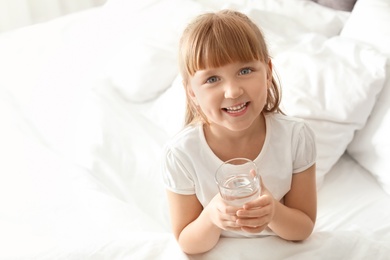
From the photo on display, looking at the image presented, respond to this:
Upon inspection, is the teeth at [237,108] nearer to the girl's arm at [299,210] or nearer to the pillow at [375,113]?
the girl's arm at [299,210]

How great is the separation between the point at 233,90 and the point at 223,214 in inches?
10.2

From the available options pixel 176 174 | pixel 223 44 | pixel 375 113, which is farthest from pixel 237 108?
pixel 375 113

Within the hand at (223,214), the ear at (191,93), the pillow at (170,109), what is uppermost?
the ear at (191,93)

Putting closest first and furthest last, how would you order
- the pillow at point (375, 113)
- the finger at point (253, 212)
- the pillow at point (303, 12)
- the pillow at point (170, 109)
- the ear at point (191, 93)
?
the finger at point (253, 212), the ear at point (191, 93), the pillow at point (375, 113), the pillow at point (170, 109), the pillow at point (303, 12)

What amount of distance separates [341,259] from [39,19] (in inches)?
109

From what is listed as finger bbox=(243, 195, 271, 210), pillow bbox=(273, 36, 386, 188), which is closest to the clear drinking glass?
finger bbox=(243, 195, 271, 210)

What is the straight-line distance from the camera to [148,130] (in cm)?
202

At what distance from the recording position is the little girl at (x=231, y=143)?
4.10 ft

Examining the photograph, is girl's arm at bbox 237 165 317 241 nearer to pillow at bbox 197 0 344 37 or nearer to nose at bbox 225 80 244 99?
nose at bbox 225 80 244 99

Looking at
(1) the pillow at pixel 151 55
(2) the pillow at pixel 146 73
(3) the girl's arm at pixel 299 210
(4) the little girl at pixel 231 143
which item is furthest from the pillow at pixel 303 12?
(3) the girl's arm at pixel 299 210

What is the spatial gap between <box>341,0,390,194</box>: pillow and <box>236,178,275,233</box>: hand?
23.4 inches

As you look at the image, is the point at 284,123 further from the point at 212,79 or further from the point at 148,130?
the point at 148,130

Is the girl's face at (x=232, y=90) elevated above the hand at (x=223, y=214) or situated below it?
above

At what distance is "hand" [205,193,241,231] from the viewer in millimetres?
1200
